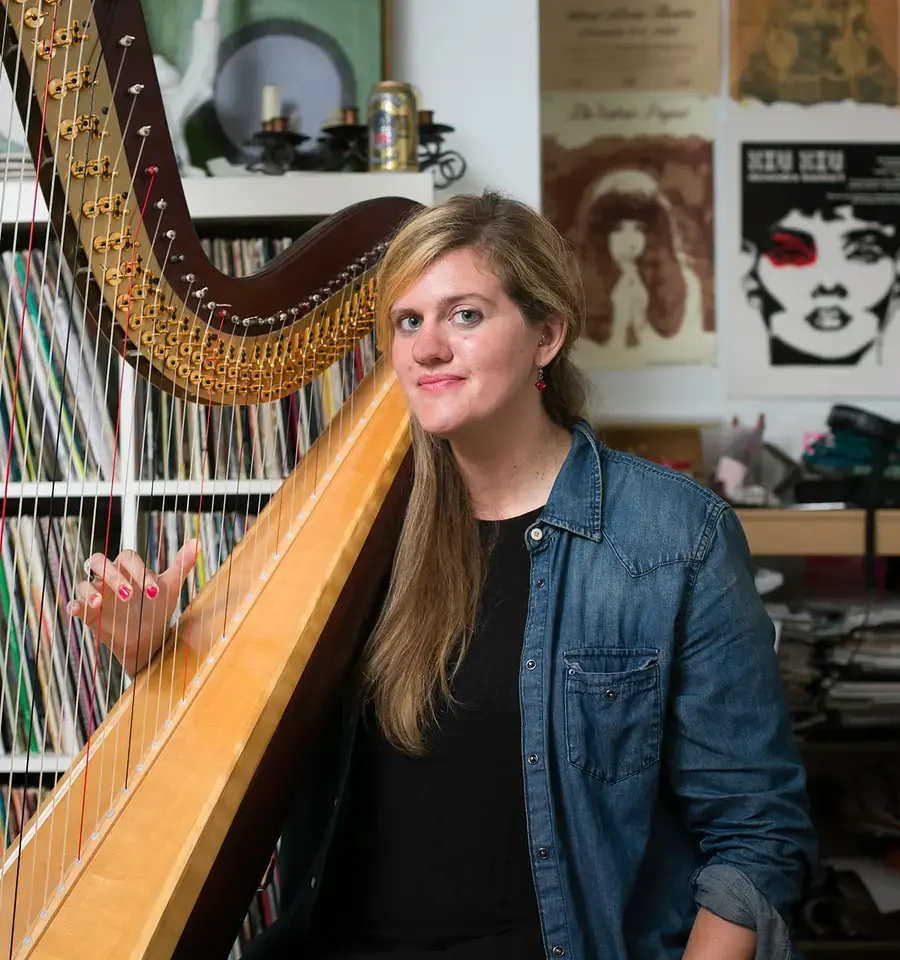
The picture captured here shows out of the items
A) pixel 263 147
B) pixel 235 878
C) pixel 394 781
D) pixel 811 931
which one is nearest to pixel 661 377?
pixel 263 147

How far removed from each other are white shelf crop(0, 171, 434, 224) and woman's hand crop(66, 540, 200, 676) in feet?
2.82

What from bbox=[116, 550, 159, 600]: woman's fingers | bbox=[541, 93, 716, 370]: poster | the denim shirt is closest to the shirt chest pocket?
the denim shirt

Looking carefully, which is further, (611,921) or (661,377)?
(661,377)

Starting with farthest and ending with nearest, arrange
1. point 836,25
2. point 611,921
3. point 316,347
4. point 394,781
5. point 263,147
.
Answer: point 836,25 → point 263,147 → point 316,347 → point 394,781 → point 611,921

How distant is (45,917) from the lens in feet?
3.07

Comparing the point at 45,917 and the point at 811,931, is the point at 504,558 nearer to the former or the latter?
the point at 45,917

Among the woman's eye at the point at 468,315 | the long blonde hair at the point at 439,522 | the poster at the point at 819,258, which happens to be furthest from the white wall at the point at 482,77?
the woman's eye at the point at 468,315

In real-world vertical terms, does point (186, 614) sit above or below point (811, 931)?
above

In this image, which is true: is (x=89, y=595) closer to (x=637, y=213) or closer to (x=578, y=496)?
(x=578, y=496)

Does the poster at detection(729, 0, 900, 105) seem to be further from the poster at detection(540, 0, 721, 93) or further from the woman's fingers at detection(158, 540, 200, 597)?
the woman's fingers at detection(158, 540, 200, 597)

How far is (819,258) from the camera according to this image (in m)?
2.64

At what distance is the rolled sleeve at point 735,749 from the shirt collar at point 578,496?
0.14 metres

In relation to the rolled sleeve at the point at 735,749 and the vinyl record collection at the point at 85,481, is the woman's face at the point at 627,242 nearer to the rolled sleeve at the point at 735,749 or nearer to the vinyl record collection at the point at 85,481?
the vinyl record collection at the point at 85,481

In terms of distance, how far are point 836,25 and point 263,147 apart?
1.41 m
